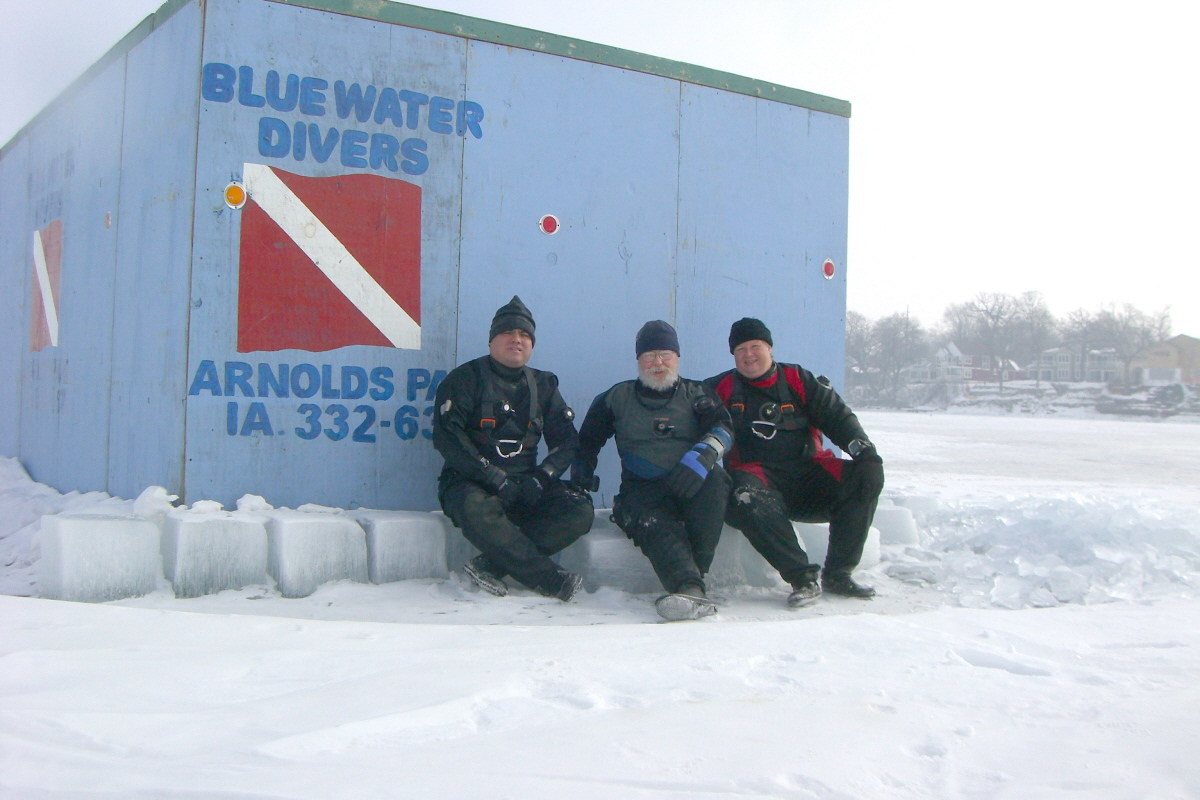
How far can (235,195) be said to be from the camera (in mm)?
3654

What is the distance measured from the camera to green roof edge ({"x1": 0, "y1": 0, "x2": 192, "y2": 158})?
385 centimetres

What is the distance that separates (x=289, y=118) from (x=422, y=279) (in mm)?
938

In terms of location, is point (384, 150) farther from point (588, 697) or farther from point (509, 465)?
point (588, 697)

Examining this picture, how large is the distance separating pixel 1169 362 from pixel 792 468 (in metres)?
62.5

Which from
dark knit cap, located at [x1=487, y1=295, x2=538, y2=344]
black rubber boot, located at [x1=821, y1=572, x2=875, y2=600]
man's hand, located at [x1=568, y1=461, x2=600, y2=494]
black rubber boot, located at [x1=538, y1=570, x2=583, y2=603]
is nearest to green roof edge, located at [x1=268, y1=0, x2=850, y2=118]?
dark knit cap, located at [x1=487, y1=295, x2=538, y2=344]

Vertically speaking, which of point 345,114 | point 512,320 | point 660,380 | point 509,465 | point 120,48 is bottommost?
point 509,465

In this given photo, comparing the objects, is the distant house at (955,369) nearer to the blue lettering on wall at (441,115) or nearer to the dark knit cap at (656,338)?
the dark knit cap at (656,338)

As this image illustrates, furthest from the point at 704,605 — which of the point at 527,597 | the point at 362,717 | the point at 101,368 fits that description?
the point at 101,368

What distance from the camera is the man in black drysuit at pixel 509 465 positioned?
3424 millimetres

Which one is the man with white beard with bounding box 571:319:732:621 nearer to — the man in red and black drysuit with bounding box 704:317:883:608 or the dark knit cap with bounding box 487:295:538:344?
the man in red and black drysuit with bounding box 704:317:883:608

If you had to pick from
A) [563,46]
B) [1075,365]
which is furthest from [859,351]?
[563,46]

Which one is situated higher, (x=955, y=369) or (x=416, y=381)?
(x=955, y=369)

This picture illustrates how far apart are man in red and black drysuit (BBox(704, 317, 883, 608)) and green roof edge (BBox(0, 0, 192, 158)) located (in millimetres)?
3100

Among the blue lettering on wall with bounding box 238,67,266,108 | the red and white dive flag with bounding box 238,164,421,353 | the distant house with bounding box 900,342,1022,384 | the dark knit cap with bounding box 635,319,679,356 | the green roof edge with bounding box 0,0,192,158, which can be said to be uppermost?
the distant house with bounding box 900,342,1022,384
